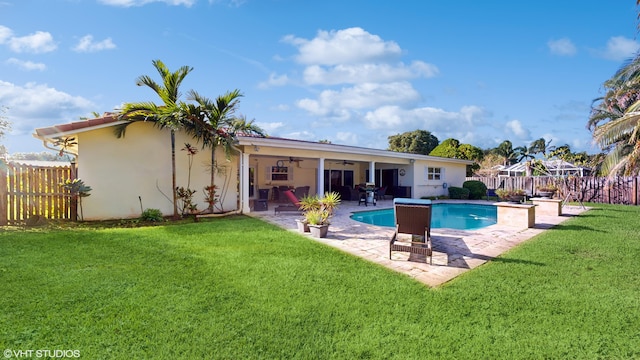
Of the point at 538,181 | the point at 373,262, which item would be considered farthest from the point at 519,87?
the point at 373,262

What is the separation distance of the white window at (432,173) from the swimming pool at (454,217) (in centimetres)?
360

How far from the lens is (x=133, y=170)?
35.1ft

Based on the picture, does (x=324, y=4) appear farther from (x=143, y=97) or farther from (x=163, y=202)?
(x=163, y=202)

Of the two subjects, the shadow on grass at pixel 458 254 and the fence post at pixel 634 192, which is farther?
the fence post at pixel 634 192

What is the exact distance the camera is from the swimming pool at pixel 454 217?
11867 mm

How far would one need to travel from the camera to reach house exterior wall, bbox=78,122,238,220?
10.0m

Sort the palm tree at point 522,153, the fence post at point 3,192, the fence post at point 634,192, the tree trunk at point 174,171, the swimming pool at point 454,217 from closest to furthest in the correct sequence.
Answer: the fence post at point 3,192 → the tree trunk at point 174,171 → the swimming pool at point 454,217 → the fence post at point 634,192 → the palm tree at point 522,153

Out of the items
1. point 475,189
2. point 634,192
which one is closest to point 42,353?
point 475,189

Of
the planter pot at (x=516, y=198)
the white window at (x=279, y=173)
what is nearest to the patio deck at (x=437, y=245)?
the planter pot at (x=516, y=198)

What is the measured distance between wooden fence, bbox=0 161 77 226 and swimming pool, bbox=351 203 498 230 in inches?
424

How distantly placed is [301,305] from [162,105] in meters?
9.49

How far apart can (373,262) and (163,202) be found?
9.21m

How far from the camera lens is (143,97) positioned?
10188mm

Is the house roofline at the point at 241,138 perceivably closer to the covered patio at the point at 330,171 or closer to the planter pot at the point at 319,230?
the covered patio at the point at 330,171
